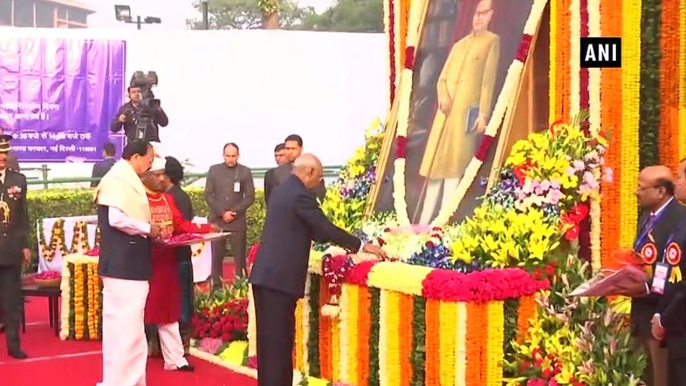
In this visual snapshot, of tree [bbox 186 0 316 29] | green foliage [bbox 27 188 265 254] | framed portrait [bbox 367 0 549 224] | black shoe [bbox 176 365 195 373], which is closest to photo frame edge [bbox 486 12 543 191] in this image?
framed portrait [bbox 367 0 549 224]

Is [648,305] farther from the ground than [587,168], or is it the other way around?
[587,168]

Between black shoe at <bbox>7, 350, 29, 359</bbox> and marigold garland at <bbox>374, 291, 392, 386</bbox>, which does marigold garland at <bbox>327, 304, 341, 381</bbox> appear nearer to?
marigold garland at <bbox>374, 291, 392, 386</bbox>

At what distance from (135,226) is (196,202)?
8.04m

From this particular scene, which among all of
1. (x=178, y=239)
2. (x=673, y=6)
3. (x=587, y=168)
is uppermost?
(x=673, y=6)

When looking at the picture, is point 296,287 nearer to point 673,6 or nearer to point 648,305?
point 648,305

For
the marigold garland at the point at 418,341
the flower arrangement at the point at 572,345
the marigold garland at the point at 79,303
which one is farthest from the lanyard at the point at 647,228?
the marigold garland at the point at 79,303

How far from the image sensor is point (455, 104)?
7.53m

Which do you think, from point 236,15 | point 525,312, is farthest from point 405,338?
point 236,15

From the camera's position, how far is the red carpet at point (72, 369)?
7.28 metres

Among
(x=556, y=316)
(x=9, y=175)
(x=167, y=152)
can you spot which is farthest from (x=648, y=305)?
(x=167, y=152)

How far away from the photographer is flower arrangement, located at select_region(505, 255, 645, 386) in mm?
5531

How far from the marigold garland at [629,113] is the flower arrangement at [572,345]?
629 millimetres

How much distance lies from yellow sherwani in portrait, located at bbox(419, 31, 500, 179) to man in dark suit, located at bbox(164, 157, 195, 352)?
74.1 inches

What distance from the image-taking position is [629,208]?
6484mm
